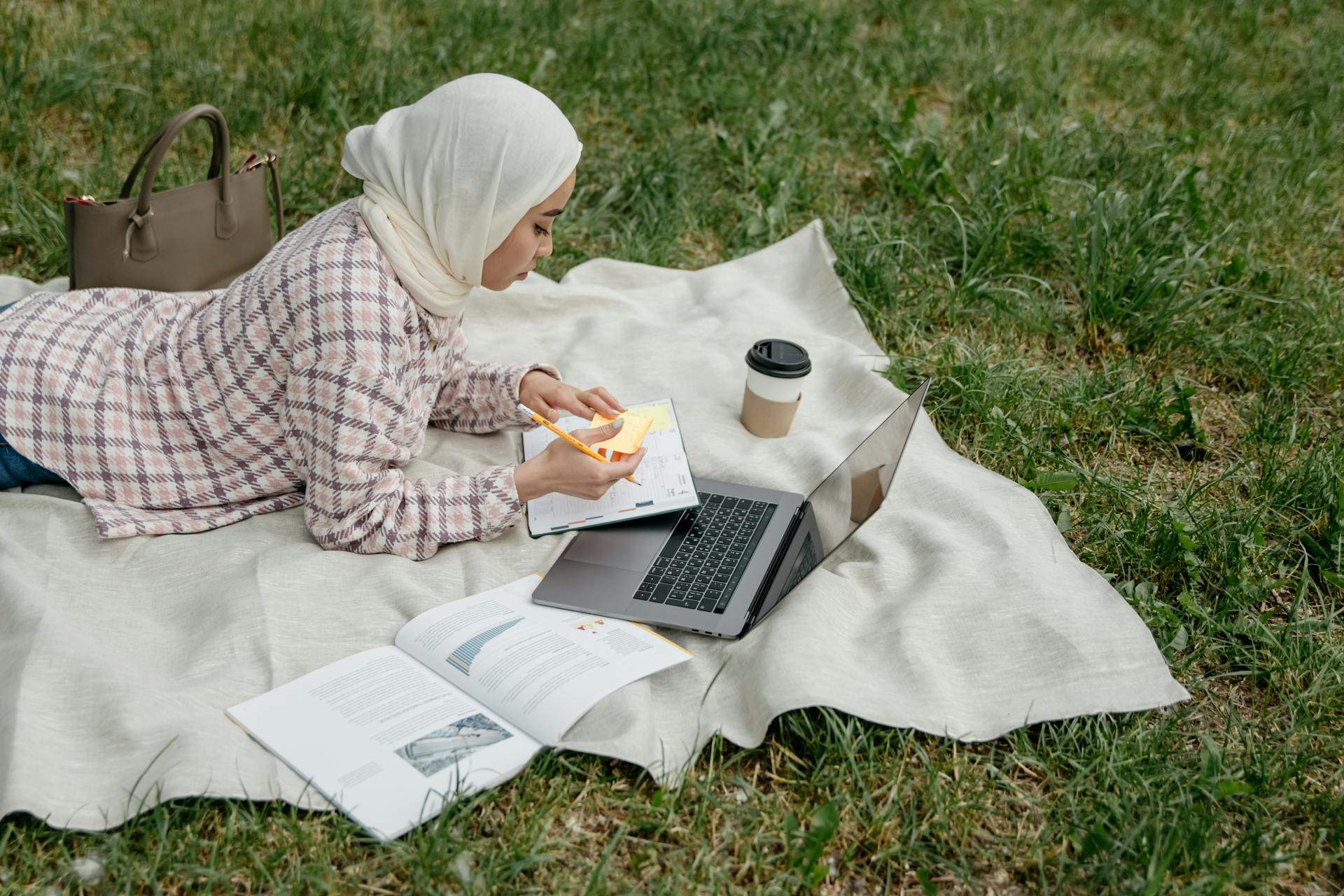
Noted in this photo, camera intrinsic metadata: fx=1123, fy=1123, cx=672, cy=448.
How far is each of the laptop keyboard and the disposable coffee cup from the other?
15.7 inches

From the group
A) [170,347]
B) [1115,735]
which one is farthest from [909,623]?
[170,347]

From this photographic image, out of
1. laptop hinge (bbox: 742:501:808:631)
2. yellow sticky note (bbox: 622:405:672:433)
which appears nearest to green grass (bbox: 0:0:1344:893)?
laptop hinge (bbox: 742:501:808:631)

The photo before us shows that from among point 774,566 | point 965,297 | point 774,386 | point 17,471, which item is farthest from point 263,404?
point 965,297

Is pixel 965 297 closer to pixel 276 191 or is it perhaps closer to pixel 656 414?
pixel 656 414

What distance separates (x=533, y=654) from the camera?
2.33 metres

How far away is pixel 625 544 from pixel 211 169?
169cm

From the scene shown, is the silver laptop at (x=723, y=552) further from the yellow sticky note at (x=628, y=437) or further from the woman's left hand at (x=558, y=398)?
the woman's left hand at (x=558, y=398)

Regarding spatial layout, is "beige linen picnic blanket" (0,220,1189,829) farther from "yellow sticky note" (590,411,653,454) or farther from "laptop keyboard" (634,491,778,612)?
"yellow sticky note" (590,411,653,454)

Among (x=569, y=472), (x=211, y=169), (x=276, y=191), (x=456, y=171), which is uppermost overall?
(x=456, y=171)

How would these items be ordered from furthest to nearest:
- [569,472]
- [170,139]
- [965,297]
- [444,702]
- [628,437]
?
[965,297]
[170,139]
[628,437]
[569,472]
[444,702]

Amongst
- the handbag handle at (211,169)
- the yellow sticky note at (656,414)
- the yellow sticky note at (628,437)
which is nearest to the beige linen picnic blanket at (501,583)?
the yellow sticky note at (656,414)

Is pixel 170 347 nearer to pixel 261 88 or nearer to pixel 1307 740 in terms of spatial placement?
pixel 261 88

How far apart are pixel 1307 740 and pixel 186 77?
14.7 ft

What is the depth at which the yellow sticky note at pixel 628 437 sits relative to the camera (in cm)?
271
